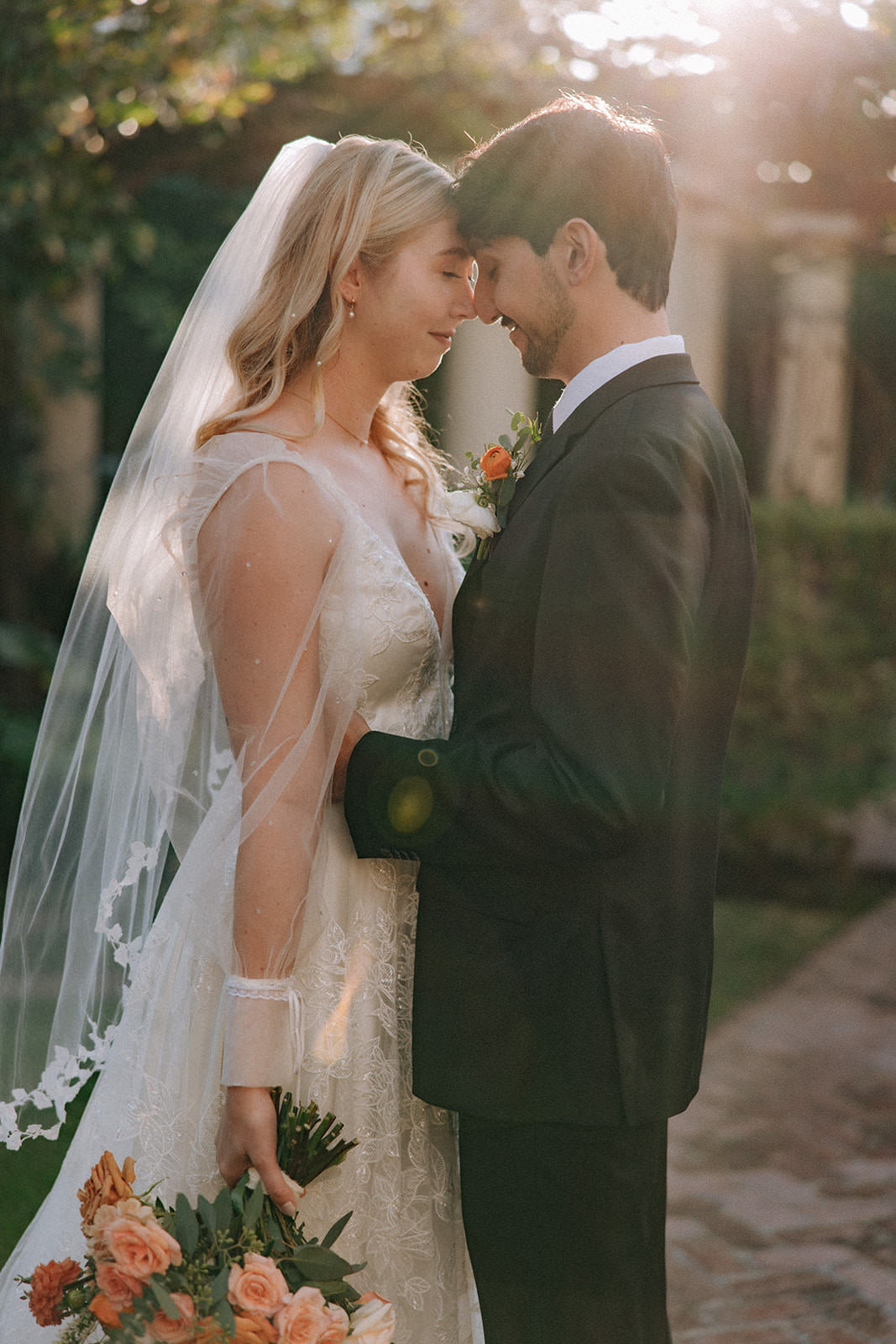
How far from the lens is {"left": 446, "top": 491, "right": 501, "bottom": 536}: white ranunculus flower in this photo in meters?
2.12

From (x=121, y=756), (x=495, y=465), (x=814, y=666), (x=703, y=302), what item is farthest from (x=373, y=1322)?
(x=703, y=302)

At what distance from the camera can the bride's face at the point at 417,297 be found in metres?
2.31

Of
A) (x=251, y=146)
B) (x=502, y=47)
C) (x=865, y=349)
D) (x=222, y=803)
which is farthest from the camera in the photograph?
(x=865, y=349)

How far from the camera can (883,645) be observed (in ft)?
24.6

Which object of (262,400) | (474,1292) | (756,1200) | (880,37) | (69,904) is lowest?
(756,1200)

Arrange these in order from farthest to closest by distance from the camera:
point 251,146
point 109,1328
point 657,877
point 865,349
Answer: point 865,349, point 251,146, point 657,877, point 109,1328

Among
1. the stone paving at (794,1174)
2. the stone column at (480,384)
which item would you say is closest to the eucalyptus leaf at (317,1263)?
the stone paving at (794,1174)

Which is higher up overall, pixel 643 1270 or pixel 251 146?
pixel 251 146

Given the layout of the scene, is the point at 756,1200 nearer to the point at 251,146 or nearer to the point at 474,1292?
the point at 474,1292

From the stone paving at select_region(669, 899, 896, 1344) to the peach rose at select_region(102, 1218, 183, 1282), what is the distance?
2.06 m

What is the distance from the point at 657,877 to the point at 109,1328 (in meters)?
1.02

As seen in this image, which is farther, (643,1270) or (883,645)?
(883,645)

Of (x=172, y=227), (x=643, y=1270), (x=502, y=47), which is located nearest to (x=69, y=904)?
(x=643, y=1270)

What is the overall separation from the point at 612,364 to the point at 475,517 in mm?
330
